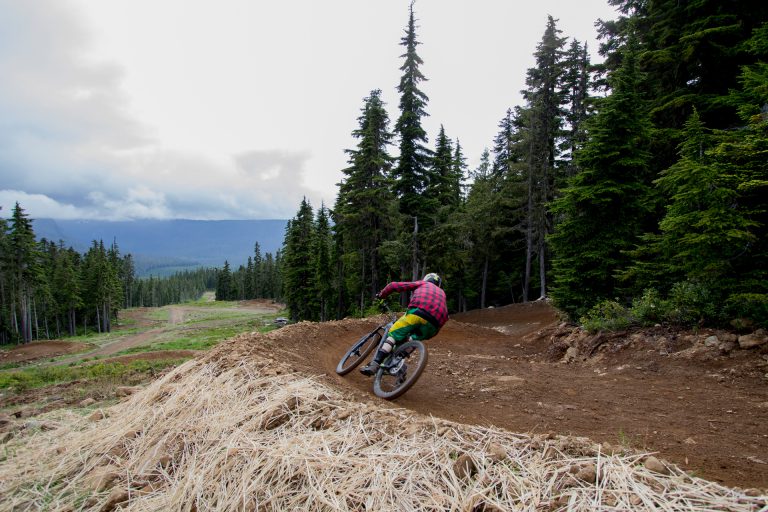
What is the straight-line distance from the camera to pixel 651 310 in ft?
27.3

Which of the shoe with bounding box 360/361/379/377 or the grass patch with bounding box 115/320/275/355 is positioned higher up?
the shoe with bounding box 360/361/379/377

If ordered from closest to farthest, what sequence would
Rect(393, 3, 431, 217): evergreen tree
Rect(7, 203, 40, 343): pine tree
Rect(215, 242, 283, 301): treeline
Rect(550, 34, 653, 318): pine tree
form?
Rect(550, 34, 653, 318): pine tree, Rect(393, 3, 431, 217): evergreen tree, Rect(7, 203, 40, 343): pine tree, Rect(215, 242, 283, 301): treeline

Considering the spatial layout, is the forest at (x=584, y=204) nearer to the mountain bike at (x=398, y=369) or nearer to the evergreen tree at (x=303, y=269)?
the evergreen tree at (x=303, y=269)

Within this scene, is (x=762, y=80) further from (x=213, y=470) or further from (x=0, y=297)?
(x=0, y=297)

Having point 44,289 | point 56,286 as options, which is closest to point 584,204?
point 44,289

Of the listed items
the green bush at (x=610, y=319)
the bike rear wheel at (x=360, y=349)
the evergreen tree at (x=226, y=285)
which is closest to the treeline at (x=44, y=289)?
the evergreen tree at (x=226, y=285)

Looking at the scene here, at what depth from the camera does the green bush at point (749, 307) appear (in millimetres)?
6328

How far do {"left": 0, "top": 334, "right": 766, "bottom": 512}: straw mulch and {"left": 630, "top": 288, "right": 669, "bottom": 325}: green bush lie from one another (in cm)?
693

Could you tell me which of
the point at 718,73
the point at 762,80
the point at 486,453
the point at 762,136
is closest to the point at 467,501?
the point at 486,453

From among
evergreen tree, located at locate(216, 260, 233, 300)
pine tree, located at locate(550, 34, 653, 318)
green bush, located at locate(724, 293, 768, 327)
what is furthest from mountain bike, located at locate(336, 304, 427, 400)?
evergreen tree, located at locate(216, 260, 233, 300)

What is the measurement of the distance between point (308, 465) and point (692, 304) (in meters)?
8.38

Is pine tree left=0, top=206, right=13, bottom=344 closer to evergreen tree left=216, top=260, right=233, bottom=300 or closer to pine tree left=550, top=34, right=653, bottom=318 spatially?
pine tree left=550, top=34, right=653, bottom=318

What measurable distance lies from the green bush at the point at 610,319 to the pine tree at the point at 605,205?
6.31ft

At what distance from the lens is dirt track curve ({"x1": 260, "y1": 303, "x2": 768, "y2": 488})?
3.53 m
